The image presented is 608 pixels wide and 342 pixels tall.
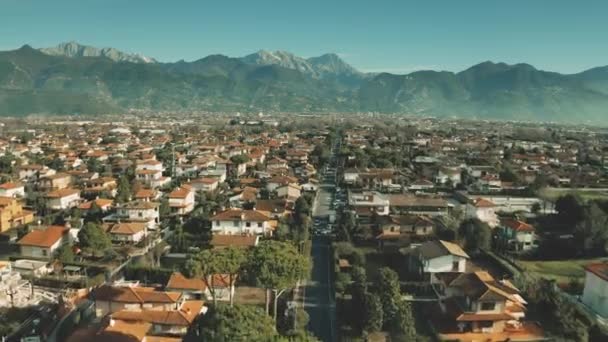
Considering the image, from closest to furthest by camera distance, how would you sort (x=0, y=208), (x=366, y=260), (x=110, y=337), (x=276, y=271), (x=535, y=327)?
(x=110, y=337) < (x=276, y=271) < (x=535, y=327) < (x=366, y=260) < (x=0, y=208)

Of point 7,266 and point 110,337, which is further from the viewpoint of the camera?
point 7,266

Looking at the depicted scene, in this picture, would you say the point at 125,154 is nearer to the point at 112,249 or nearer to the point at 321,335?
the point at 112,249

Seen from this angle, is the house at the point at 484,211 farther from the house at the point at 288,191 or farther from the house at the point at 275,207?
the house at the point at 288,191

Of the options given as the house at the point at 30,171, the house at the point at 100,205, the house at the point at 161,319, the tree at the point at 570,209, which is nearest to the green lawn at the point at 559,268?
the tree at the point at 570,209

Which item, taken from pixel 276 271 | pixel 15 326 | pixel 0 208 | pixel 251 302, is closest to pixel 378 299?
pixel 276 271

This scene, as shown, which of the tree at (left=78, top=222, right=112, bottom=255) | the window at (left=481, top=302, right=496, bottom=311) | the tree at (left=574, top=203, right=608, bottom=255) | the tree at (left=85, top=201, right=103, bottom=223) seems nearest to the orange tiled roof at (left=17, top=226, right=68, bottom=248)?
the tree at (left=78, top=222, right=112, bottom=255)

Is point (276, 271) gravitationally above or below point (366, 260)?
above

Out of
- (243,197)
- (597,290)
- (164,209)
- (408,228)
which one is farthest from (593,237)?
(164,209)
